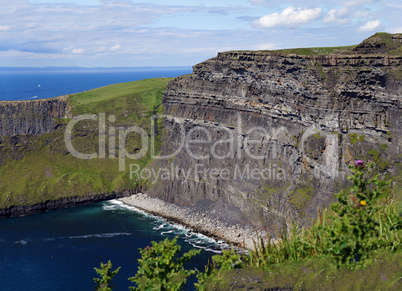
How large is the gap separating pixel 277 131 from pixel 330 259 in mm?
73605

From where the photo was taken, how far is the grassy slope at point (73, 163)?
135 metres

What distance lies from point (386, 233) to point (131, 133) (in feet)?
433

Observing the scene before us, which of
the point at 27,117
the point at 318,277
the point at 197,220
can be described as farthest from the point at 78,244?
the point at 27,117

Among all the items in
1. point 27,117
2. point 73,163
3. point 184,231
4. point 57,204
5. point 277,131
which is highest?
point 27,117

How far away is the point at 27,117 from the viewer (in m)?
167

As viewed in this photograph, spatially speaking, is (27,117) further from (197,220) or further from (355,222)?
(355,222)

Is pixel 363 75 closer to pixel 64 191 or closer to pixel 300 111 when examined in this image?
pixel 300 111

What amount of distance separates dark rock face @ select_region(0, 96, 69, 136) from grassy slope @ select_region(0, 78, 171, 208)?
36.2 ft

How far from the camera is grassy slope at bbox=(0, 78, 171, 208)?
13500cm

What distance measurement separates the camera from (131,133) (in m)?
162

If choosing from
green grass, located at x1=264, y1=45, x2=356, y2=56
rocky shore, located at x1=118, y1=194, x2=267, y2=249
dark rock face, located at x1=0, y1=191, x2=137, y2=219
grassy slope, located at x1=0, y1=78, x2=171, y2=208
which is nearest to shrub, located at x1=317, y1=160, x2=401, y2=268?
rocky shore, located at x1=118, y1=194, x2=267, y2=249

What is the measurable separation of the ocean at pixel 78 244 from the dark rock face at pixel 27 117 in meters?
54.2

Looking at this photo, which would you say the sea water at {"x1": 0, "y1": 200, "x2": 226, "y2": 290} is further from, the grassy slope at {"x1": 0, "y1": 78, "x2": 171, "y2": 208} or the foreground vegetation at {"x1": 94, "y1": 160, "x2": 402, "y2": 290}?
the foreground vegetation at {"x1": 94, "y1": 160, "x2": 402, "y2": 290}

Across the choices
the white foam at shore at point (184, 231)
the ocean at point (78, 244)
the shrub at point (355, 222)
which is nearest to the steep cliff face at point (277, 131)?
the white foam at shore at point (184, 231)
